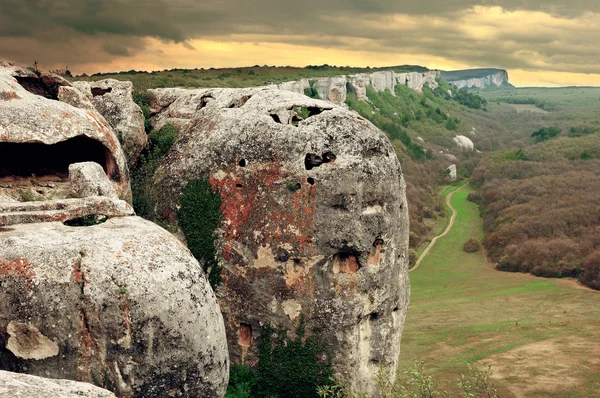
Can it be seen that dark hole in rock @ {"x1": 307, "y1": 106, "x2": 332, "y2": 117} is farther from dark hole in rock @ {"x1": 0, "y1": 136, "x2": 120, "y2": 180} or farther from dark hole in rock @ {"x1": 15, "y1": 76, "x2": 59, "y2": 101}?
dark hole in rock @ {"x1": 15, "y1": 76, "x2": 59, "y2": 101}

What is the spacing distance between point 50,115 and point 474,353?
28.6m

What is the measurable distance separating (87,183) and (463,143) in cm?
10753

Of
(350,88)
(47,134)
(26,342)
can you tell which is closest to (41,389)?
(26,342)

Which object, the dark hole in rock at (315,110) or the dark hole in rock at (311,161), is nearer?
the dark hole in rock at (311,161)

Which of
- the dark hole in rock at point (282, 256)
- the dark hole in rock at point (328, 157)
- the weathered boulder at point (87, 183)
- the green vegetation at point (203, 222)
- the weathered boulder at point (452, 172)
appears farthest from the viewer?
the weathered boulder at point (452, 172)

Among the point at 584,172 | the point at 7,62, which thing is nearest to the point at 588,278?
the point at 584,172

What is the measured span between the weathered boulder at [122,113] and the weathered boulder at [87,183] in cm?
532

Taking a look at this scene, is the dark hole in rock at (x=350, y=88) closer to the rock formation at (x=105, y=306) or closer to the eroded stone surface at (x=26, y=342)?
the rock formation at (x=105, y=306)

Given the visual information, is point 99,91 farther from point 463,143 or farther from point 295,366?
point 463,143

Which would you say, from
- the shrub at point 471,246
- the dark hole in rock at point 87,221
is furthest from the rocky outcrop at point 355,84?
the dark hole in rock at point 87,221

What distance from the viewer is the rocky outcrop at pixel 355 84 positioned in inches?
3438

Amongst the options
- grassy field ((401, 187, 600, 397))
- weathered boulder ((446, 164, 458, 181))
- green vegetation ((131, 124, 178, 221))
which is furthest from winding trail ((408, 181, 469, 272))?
green vegetation ((131, 124, 178, 221))

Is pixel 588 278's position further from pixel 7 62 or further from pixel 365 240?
pixel 7 62

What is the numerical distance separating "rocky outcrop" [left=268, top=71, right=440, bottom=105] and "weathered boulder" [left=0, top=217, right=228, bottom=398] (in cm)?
4466
